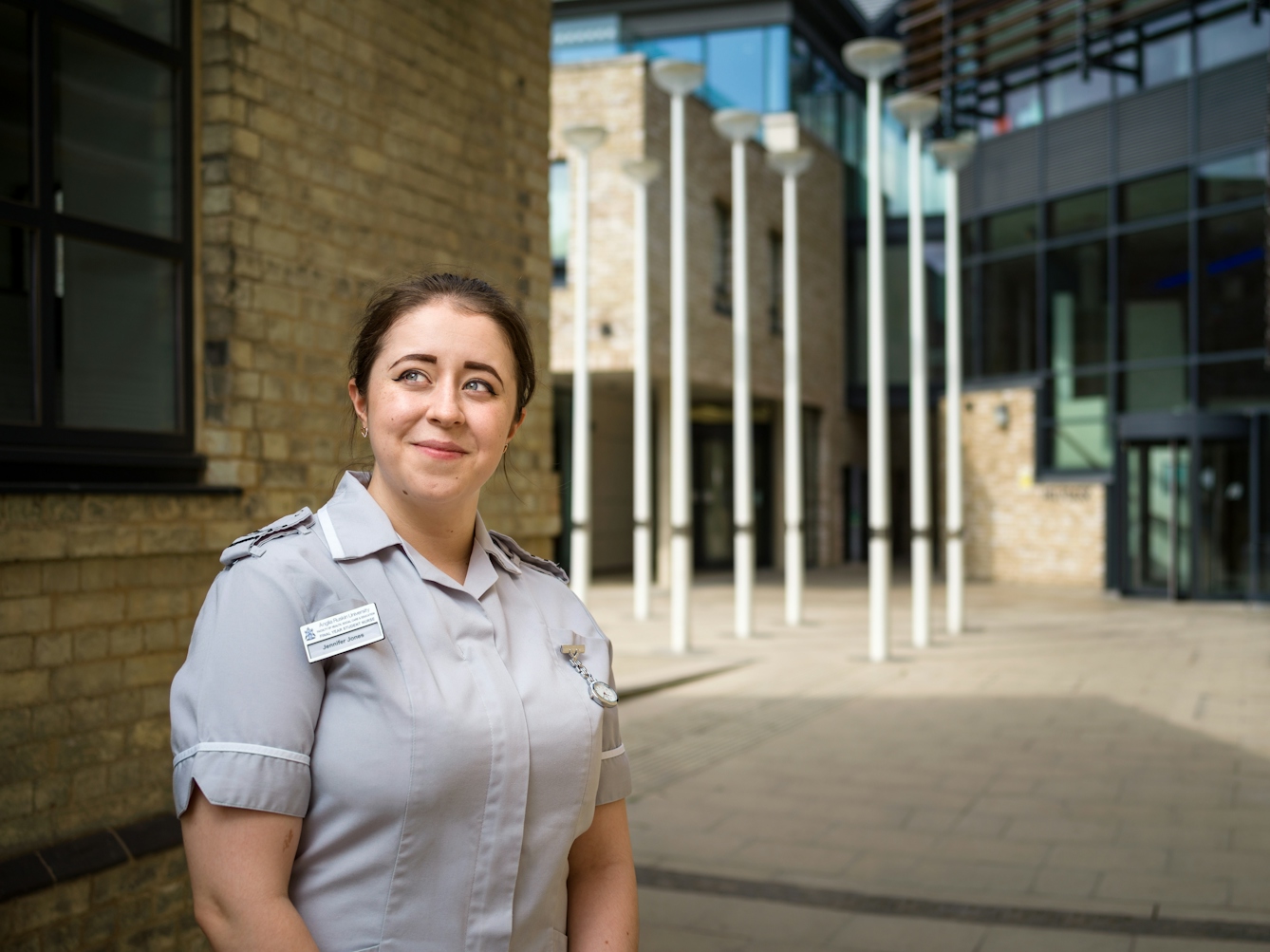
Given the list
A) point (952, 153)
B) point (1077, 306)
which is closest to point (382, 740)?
point (952, 153)

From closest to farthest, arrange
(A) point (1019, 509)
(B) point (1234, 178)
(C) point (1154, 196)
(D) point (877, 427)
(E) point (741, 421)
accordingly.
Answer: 1. (D) point (877, 427)
2. (E) point (741, 421)
3. (B) point (1234, 178)
4. (C) point (1154, 196)
5. (A) point (1019, 509)

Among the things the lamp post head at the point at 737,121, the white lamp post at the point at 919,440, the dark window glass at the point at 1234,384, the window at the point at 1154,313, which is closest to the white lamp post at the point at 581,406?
the lamp post head at the point at 737,121

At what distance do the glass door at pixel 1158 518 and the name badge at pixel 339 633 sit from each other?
17.3 metres

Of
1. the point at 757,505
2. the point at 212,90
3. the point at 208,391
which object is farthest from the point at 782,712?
the point at 757,505

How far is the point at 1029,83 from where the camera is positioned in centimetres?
1738

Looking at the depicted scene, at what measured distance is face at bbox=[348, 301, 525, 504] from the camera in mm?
1730

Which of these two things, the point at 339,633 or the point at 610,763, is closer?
the point at 339,633

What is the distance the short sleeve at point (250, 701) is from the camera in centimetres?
148

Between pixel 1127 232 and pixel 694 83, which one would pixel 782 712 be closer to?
pixel 694 83

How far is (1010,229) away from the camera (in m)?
20.3

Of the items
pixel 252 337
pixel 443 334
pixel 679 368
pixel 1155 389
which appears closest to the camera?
pixel 443 334

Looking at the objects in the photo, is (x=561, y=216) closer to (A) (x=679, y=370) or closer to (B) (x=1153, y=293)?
(A) (x=679, y=370)

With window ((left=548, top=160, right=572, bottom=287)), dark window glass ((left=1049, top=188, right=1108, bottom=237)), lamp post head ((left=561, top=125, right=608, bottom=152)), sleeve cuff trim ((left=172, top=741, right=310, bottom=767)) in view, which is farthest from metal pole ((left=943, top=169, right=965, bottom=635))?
sleeve cuff trim ((left=172, top=741, right=310, bottom=767))

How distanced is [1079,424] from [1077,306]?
6.24 ft
